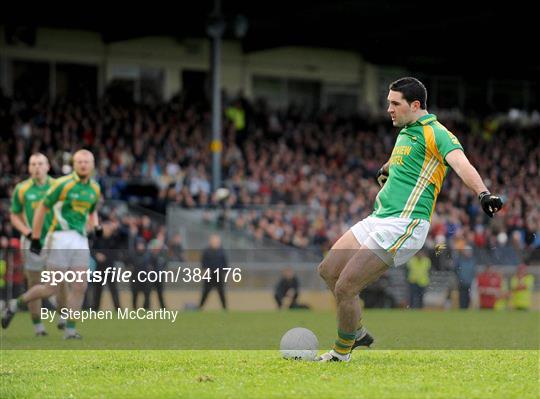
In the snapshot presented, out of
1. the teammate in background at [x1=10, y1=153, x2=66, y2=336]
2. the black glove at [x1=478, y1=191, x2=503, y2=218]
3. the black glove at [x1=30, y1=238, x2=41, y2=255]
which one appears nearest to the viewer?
the black glove at [x1=478, y1=191, x2=503, y2=218]

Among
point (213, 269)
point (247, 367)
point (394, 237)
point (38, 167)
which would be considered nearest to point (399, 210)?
point (394, 237)

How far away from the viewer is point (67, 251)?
13328 millimetres

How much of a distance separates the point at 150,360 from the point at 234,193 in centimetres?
2028

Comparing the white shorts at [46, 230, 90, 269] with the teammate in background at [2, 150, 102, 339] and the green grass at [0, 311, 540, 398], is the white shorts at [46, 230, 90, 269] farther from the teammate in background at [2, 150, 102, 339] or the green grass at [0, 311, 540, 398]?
the green grass at [0, 311, 540, 398]

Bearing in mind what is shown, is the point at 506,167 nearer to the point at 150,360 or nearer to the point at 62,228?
the point at 62,228

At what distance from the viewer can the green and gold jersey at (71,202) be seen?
13.3 meters

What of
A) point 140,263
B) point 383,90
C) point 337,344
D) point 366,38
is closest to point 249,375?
point 337,344

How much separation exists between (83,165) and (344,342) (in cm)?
523

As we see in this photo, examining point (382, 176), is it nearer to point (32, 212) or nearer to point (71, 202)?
point (71, 202)

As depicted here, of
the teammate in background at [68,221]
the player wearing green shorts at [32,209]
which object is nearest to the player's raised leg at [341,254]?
the teammate in background at [68,221]

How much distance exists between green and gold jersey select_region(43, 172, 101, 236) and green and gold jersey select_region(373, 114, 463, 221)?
535cm

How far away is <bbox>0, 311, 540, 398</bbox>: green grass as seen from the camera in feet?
25.5

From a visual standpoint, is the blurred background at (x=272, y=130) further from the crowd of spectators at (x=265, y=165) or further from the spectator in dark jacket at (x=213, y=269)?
the spectator in dark jacket at (x=213, y=269)

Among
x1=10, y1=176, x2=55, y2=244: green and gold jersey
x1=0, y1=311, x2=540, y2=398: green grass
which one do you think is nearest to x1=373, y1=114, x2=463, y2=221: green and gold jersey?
x1=0, y1=311, x2=540, y2=398: green grass
